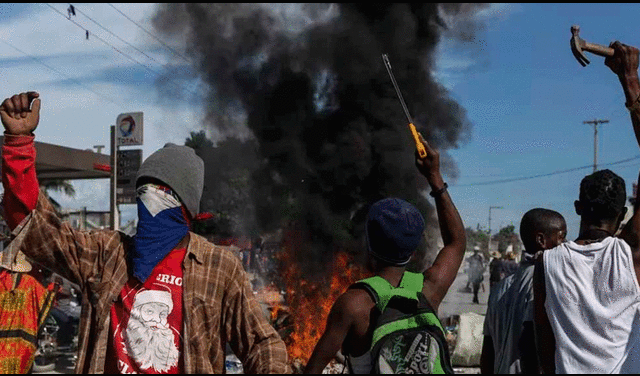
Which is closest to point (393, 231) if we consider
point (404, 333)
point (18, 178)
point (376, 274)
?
point (376, 274)

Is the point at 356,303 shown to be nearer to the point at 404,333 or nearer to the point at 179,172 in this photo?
A: the point at 404,333

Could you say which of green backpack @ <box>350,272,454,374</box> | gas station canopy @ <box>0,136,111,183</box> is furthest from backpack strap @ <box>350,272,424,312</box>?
gas station canopy @ <box>0,136,111,183</box>

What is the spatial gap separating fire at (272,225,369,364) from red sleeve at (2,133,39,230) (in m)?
7.01

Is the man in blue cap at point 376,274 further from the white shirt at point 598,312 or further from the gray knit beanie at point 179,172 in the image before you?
the gray knit beanie at point 179,172

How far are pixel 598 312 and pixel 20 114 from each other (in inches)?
77.7

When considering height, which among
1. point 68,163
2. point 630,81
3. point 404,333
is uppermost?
point 68,163

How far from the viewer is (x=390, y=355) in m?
2.17

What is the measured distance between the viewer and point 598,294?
2684mm

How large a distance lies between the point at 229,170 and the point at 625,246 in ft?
52.9

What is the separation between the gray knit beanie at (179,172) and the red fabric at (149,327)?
9.9 inches

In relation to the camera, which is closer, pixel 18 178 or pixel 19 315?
pixel 18 178

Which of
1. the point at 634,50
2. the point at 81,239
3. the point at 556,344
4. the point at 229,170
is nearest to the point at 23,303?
the point at 81,239

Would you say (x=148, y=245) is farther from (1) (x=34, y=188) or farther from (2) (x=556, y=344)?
(2) (x=556, y=344)

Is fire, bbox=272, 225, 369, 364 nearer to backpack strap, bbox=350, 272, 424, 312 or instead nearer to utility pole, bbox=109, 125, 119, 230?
utility pole, bbox=109, 125, 119, 230
